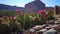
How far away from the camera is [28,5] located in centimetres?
1421

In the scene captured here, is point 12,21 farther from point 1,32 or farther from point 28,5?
point 28,5

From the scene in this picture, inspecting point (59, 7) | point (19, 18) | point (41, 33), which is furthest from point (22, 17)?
point (59, 7)

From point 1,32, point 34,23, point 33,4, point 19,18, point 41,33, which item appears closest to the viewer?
point 1,32

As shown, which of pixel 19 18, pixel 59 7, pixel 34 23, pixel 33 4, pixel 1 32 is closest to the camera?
pixel 1 32

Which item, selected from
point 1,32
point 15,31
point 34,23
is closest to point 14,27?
point 15,31

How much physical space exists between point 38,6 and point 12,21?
8512mm

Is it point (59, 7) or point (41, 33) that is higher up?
point (59, 7)

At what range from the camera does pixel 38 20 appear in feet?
27.6

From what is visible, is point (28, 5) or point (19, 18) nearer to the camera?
point (19, 18)

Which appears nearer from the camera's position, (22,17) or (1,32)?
(1,32)

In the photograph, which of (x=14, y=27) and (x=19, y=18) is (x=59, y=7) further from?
(x=14, y=27)

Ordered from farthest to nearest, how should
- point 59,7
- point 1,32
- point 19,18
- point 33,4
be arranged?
1. point 33,4
2. point 59,7
3. point 19,18
4. point 1,32

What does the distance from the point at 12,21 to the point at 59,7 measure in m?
7.71

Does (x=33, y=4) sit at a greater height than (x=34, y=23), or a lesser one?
greater
